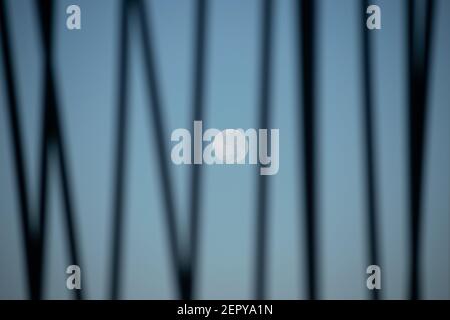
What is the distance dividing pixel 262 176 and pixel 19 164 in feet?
4.74

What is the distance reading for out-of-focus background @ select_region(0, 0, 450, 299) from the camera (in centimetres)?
316

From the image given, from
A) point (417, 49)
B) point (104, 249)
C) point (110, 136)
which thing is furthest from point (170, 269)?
point (417, 49)

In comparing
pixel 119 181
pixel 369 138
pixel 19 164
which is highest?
pixel 369 138

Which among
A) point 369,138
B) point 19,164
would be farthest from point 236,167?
point 19,164

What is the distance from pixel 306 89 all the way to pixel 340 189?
0.62 m

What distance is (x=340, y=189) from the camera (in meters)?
3.16

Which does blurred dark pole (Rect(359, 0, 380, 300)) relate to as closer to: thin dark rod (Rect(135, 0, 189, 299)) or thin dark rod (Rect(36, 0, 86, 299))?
thin dark rod (Rect(135, 0, 189, 299))

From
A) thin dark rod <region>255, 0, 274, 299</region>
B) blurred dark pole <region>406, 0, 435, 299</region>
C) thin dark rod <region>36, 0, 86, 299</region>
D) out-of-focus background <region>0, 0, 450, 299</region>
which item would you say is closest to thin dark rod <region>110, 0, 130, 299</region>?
out-of-focus background <region>0, 0, 450, 299</region>

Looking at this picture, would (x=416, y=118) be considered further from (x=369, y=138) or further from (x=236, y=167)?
(x=236, y=167)

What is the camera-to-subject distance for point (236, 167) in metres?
3.18

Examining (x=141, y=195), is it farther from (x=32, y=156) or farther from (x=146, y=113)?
(x=32, y=156)

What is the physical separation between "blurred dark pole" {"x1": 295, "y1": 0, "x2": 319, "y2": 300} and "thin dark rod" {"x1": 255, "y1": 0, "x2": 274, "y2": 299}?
0.18 m

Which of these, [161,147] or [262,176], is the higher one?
[161,147]

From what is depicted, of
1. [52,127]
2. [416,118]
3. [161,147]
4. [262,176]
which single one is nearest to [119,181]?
[161,147]
